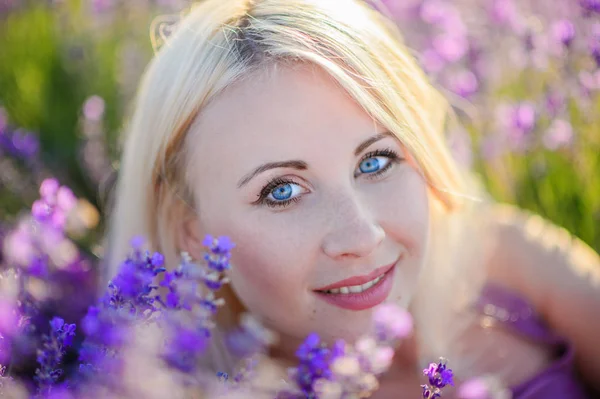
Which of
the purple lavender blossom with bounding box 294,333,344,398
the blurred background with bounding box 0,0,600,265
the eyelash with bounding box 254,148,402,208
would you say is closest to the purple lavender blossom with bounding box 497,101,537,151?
the blurred background with bounding box 0,0,600,265

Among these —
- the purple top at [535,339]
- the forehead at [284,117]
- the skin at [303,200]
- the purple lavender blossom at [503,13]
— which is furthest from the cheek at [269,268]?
the purple lavender blossom at [503,13]

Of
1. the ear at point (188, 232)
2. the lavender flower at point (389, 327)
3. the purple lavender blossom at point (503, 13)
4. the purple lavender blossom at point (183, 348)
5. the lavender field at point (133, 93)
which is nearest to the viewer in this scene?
the purple lavender blossom at point (183, 348)

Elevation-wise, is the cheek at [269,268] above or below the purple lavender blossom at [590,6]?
below

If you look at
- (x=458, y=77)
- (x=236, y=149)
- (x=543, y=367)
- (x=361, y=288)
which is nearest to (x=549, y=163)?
(x=458, y=77)

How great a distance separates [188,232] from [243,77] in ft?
1.54

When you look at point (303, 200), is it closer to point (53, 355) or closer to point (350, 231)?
point (350, 231)

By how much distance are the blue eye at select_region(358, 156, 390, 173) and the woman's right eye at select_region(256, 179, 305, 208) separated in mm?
154

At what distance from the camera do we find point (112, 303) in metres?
1.20

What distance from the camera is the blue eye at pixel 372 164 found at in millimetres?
1726

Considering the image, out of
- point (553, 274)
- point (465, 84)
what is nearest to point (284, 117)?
point (553, 274)

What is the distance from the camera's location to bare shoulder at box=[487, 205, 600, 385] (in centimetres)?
219

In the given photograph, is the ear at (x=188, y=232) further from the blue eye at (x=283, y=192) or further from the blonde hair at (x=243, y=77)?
the blue eye at (x=283, y=192)

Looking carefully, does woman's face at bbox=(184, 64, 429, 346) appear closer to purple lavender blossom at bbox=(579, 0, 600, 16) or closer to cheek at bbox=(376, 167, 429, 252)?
cheek at bbox=(376, 167, 429, 252)

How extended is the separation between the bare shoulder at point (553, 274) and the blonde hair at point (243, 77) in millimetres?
401
